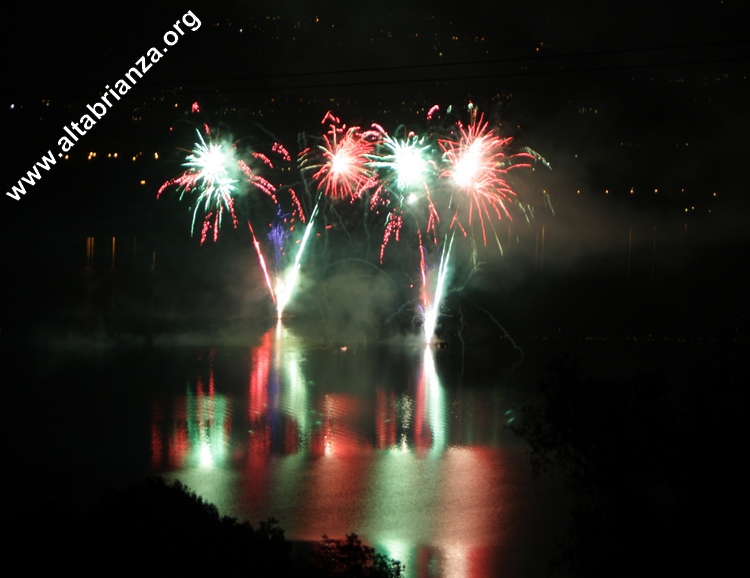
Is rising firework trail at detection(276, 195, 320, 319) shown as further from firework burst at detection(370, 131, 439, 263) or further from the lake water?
firework burst at detection(370, 131, 439, 263)

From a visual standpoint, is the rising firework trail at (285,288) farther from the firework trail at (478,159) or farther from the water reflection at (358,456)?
the firework trail at (478,159)

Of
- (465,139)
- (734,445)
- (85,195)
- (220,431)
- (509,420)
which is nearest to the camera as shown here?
(734,445)

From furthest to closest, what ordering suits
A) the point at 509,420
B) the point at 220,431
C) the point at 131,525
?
the point at 509,420 < the point at 220,431 < the point at 131,525

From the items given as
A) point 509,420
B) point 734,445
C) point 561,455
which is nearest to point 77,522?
point 561,455

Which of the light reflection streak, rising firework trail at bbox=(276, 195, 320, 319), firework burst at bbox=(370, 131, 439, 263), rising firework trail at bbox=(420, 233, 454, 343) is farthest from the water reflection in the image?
rising firework trail at bbox=(276, 195, 320, 319)

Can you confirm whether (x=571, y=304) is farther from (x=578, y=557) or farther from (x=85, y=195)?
(x=578, y=557)
